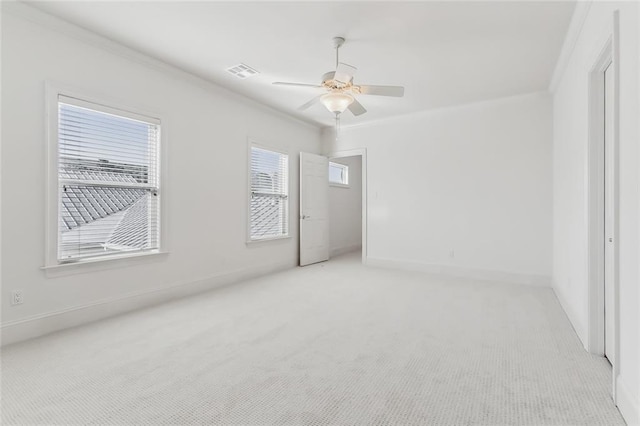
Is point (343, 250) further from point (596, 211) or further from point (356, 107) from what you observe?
point (596, 211)

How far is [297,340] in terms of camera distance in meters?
2.51

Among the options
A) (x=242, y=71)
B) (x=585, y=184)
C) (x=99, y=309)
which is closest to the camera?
(x=585, y=184)

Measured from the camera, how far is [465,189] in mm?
4844

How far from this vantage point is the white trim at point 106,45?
8.13 ft

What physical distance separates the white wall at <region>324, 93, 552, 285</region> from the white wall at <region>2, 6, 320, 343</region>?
1.86 meters

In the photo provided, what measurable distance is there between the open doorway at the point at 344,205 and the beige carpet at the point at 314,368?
13.3 ft

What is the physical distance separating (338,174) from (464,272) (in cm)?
399

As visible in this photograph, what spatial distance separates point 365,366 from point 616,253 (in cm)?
161

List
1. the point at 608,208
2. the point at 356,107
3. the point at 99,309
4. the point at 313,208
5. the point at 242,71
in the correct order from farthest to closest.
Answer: the point at 313,208
the point at 242,71
the point at 356,107
the point at 99,309
the point at 608,208

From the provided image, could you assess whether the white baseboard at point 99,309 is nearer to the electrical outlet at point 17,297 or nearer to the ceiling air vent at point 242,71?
the electrical outlet at point 17,297

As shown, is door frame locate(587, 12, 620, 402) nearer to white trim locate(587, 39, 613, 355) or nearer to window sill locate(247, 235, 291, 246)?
white trim locate(587, 39, 613, 355)

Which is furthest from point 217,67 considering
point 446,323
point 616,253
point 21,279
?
point 616,253

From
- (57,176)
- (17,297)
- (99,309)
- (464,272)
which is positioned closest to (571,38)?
(464,272)

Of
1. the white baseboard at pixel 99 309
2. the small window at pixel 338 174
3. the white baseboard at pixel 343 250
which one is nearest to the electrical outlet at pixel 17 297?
the white baseboard at pixel 99 309
